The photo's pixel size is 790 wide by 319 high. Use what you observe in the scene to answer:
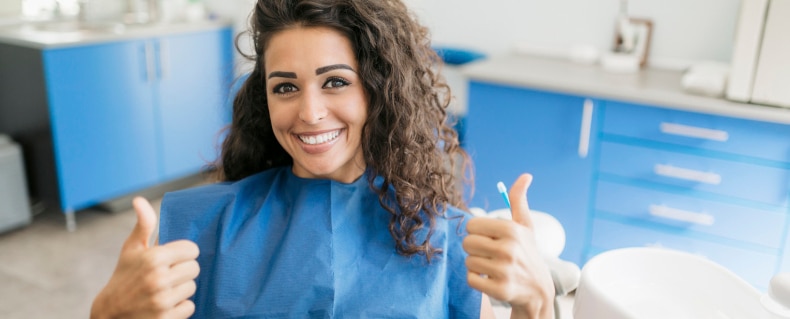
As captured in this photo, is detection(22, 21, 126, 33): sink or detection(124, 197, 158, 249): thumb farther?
detection(22, 21, 126, 33): sink

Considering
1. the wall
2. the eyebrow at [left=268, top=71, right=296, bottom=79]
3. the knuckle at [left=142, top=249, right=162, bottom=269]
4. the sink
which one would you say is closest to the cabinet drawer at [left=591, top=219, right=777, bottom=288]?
the eyebrow at [left=268, top=71, right=296, bottom=79]

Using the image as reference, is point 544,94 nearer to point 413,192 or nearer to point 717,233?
point 717,233

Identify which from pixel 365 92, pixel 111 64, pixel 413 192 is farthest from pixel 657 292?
pixel 111 64

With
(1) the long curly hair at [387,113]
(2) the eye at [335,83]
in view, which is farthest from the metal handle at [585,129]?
(2) the eye at [335,83]

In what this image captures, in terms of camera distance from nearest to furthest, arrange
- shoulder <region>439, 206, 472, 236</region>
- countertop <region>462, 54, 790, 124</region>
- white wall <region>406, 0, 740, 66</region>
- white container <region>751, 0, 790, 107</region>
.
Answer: shoulder <region>439, 206, 472, 236</region>, white container <region>751, 0, 790, 107</region>, countertop <region>462, 54, 790, 124</region>, white wall <region>406, 0, 740, 66</region>

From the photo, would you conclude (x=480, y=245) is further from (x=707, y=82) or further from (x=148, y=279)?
(x=707, y=82)

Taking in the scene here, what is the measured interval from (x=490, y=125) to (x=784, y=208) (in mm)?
1050

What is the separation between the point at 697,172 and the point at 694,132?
0.46ft

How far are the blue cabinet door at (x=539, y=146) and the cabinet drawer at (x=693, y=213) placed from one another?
0.11m

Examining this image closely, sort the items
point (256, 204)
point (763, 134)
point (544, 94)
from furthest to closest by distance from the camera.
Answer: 1. point (544, 94)
2. point (763, 134)
3. point (256, 204)

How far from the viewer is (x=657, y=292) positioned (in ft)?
3.38

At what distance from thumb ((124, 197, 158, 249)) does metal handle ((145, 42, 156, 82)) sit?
2388 millimetres

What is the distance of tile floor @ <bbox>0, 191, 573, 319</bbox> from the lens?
8.32 ft

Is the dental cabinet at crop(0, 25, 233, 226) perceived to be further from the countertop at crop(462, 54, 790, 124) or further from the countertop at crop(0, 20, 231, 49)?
the countertop at crop(462, 54, 790, 124)
